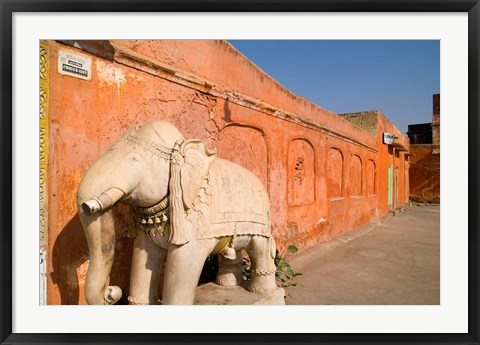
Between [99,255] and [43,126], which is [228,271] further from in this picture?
[43,126]

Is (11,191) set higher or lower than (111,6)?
lower

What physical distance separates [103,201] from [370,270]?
4333 millimetres

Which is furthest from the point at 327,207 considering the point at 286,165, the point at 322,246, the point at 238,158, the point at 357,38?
the point at 357,38

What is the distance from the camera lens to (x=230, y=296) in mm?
2738

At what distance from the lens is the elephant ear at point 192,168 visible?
6.56 ft

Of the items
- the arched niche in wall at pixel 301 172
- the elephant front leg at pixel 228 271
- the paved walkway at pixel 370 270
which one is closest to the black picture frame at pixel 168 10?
the elephant front leg at pixel 228 271

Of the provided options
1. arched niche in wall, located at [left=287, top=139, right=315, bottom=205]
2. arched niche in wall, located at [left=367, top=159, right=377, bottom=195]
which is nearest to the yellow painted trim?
arched niche in wall, located at [left=287, top=139, right=315, bottom=205]

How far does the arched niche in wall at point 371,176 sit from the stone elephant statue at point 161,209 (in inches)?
342

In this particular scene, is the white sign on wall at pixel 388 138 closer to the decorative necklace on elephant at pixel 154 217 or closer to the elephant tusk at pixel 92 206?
the decorative necklace on elephant at pixel 154 217

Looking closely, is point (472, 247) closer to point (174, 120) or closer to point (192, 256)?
point (192, 256)

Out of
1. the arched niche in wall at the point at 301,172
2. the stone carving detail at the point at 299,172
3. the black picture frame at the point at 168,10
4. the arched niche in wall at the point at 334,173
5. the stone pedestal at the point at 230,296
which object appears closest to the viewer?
the black picture frame at the point at 168,10

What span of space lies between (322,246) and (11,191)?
540cm

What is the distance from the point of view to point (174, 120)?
310 cm

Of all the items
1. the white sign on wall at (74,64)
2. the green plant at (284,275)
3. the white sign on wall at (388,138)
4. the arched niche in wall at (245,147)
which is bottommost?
the green plant at (284,275)
